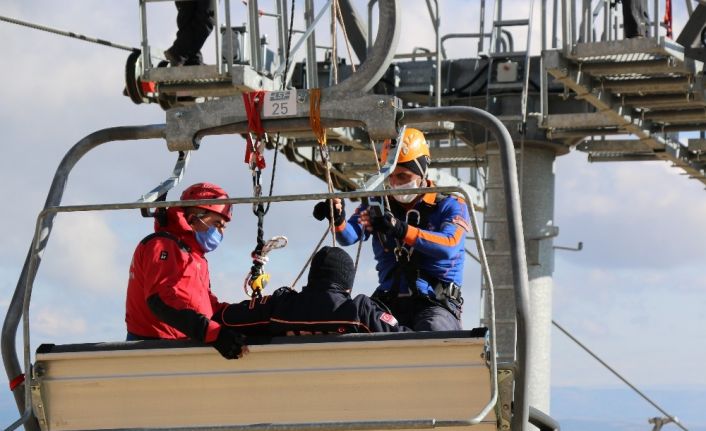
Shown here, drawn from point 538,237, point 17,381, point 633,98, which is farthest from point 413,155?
point 538,237

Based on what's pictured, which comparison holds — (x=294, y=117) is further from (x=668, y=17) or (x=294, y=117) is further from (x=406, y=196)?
(x=668, y=17)

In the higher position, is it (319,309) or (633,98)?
(633,98)

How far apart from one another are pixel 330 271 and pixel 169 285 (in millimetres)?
908

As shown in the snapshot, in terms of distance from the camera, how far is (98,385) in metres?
7.16

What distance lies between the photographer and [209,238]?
811cm

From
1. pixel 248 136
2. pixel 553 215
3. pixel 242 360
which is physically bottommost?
pixel 553 215

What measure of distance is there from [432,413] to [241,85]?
7.42 meters

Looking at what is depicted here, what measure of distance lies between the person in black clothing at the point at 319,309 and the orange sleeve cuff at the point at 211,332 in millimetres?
134

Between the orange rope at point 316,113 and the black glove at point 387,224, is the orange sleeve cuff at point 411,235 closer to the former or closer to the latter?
the black glove at point 387,224

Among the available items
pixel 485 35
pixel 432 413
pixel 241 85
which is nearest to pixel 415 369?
pixel 432 413

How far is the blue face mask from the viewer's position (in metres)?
8.10

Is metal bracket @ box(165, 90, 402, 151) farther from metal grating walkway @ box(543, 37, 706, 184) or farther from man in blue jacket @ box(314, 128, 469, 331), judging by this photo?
metal grating walkway @ box(543, 37, 706, 184)

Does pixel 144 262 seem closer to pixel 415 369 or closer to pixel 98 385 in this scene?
pixel 98 385

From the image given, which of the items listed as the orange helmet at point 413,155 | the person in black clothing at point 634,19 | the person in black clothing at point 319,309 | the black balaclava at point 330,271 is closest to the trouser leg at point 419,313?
the orange helmet at point 413,155
